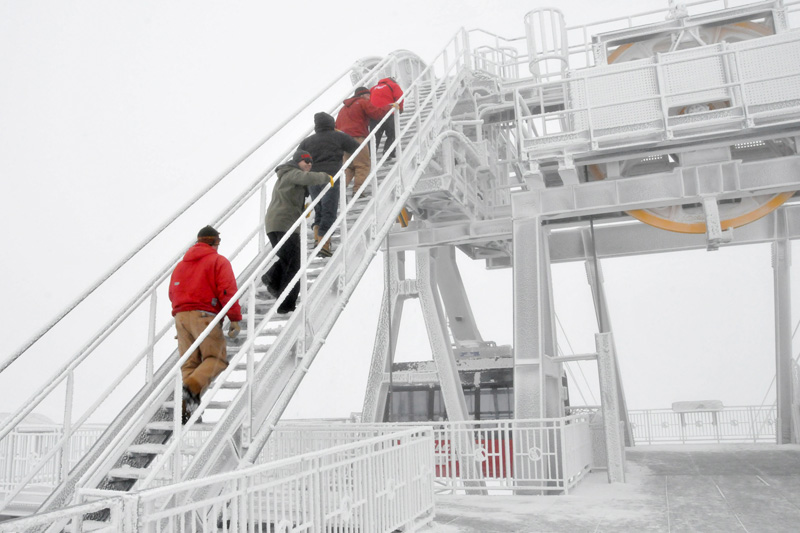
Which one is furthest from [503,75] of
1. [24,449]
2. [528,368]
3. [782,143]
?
[24,449]

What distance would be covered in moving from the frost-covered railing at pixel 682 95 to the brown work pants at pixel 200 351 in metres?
7.39

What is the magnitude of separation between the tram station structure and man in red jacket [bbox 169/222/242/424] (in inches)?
11.2

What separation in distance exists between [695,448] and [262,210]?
13.6 metres

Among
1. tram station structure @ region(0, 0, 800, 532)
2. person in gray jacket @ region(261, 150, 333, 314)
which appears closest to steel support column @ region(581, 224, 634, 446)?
tram station structure @ region(0, 0, 800, 532)

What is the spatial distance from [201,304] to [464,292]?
41.8 feet

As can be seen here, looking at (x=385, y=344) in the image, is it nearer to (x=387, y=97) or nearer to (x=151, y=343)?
(x=387, y=97)

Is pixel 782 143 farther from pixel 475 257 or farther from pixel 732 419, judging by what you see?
pixel 732 419

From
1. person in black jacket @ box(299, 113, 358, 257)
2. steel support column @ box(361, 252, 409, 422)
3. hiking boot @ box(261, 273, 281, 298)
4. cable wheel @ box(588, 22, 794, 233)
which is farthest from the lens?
steel support column @ box(361, 252, 409, 422)

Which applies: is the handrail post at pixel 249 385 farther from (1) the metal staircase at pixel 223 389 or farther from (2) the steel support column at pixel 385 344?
(2) the steel support column at pixel 385 344

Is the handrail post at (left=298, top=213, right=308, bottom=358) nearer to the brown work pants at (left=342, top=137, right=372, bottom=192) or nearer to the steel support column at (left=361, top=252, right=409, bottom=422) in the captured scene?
the brown work pants at (left=342, top=137, right=372, bottom=192)

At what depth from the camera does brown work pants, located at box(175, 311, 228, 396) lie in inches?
227

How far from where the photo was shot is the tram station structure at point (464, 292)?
5582 mm

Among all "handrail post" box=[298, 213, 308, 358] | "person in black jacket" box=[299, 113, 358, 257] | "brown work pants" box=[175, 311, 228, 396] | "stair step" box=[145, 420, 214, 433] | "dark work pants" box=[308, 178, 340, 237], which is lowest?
"stair step" box=[145, 420, 214, 433]

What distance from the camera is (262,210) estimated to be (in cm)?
861
